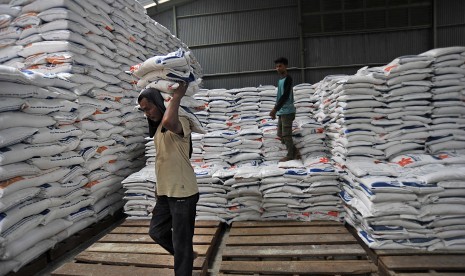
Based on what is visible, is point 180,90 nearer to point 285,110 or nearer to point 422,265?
point 422,265

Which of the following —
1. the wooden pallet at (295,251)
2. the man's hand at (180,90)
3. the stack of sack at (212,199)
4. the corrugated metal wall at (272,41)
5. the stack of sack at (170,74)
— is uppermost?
the corrugated metal wall at (272,41)

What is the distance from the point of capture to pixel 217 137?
4.30 metres

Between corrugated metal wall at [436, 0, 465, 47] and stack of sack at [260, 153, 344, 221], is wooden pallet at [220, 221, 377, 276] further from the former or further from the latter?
corrugated metal wall at [436, 0, 465, 47]

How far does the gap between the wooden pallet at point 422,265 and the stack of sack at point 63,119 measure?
2.96 metres

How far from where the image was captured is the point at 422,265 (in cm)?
234

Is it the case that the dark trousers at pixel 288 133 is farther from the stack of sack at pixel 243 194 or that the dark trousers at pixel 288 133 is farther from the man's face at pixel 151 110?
the man's face at pixel 151 110

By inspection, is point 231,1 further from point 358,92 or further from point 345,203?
point 345,203

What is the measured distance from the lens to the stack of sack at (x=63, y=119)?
2.44m

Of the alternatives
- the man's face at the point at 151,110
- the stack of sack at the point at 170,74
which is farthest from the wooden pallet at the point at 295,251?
the man's face at the point at 151,110

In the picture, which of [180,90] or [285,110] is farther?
[285,110]

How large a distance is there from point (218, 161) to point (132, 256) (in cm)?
181

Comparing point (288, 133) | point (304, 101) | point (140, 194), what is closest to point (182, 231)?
point (140, 194)

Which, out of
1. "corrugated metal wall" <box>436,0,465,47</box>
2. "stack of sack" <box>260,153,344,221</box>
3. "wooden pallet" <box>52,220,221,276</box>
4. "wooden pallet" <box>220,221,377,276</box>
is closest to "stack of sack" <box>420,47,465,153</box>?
"stack of sack" <box>260,153,344,221</box>

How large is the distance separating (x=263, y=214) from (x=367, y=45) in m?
8.60
